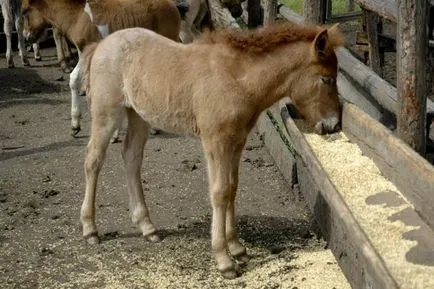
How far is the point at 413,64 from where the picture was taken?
5.38 m

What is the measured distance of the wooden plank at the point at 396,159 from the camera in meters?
4.77

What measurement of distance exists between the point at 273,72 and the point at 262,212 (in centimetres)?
172

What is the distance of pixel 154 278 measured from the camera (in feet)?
17.0

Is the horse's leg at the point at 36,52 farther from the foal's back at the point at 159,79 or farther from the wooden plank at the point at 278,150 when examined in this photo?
the foal's back at the point at 159,79

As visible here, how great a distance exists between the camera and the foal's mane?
5.23 m

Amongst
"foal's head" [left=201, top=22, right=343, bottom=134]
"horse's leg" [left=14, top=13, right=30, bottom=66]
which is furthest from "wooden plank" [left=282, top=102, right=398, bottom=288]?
"horse's leg" [left=14, top=13, right=30, bottom=66]

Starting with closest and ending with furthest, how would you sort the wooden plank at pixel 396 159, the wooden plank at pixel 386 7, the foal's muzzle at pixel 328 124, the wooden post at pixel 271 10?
the wooden plank at pixel 396 159, the foal's muzzle at pixel 328 124, the wooden plank at pixel 386 7, the wooden post at pixel 271 10

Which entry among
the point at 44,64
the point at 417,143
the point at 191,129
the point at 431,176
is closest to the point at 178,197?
the point at 191,129

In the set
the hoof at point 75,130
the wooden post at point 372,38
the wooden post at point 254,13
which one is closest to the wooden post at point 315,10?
the wooden post at point 372,38

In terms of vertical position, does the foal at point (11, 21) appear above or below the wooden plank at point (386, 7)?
below

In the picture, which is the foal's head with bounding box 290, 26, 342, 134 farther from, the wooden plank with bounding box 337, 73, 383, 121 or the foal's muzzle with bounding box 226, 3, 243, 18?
the foal's muzzle with bounding box 226, 3, 243, 18

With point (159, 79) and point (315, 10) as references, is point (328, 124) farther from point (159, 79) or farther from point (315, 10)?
point (315, 10)

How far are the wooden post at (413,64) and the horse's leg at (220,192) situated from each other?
138 centimetres

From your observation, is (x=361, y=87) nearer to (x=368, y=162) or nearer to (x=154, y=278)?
(x=368, y=162)
